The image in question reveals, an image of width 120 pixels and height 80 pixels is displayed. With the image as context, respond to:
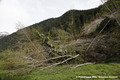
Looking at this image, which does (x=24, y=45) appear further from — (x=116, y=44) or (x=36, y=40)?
(x=116, y=44)

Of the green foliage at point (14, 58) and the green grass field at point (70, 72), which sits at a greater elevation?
the green foliage at point (14, 58)

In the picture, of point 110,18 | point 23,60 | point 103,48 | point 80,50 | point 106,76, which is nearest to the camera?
point 106,76

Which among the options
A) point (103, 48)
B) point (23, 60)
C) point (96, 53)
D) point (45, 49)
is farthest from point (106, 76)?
point (23, 60)

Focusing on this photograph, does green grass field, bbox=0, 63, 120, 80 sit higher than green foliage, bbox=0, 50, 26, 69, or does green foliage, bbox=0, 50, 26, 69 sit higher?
green foliage, bbox=0, 50, 26, 69

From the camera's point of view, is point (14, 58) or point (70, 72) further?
point (14, 58)

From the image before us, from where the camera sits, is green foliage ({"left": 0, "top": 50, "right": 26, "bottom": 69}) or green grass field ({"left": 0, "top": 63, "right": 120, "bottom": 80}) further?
green foliage ({"left": 0, "top": 50, "right": 26, "bottom": 69})

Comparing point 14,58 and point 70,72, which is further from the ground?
point 14,58

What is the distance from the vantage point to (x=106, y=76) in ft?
10.9

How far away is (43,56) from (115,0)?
8039 mm

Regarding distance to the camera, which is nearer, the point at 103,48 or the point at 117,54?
the point at 117,54

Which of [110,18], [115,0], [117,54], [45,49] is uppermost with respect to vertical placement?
[115,0]

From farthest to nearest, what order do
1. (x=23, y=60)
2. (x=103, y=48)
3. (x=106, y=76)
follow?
1. (x=103, y=48)
2. (x=23, y=60)
3. (x=106, y=76)

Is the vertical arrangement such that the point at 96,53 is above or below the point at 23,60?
below

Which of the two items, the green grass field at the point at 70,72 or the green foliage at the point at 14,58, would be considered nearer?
the green grass field at the point at 70,72
